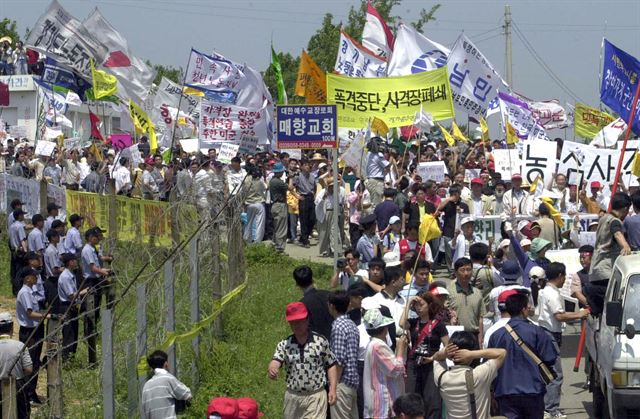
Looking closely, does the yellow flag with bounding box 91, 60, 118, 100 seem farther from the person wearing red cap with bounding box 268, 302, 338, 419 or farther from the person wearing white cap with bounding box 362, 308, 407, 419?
the person wearing white cap with bounding box 362, 308, 407, 419

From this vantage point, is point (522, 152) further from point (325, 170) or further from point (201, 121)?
point (201, 121)

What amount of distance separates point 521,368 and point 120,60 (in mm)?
16771

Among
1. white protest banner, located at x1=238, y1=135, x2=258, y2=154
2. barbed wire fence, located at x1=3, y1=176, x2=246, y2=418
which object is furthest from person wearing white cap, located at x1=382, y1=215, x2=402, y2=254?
white protest banner, located at x1=238, y1=135, x2=258, y2=154

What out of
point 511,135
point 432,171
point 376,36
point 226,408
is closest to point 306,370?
point 226,408

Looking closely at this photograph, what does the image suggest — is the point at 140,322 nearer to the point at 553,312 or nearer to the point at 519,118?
the point at 553,312

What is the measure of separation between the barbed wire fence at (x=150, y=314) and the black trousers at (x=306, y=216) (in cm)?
558

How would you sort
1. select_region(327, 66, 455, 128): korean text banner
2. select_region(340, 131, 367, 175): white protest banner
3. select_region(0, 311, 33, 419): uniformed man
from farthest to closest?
1. select_region(340, 131, 367, 175): white protest banner
2. select_region(327, 66, 455, 128): korean text banner
3. select_region(0, 311, 33, 419): uniformed man

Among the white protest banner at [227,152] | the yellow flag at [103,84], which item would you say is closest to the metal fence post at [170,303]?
the white protest banner at [227,152]

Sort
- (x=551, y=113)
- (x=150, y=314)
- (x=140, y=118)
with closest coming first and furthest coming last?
(x=150, y=314) < (x=140, y=118) < (x=551, y=113)

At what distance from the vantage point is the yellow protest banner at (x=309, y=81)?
2839 cm

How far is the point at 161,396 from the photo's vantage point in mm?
9297

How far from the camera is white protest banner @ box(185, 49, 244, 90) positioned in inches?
1203

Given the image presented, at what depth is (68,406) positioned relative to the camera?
10703mm

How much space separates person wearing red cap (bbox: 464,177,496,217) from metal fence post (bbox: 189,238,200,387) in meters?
7.71
